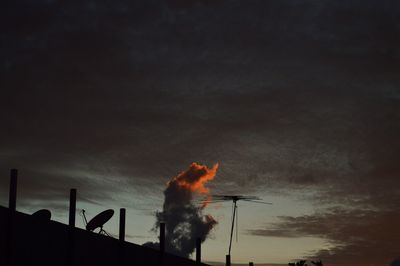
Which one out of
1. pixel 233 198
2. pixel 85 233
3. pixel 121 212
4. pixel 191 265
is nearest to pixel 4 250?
pixel 85 233

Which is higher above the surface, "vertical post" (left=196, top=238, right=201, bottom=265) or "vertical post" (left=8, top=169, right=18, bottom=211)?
"vertical post" (left=8, top=169, right=18, bottom=211)

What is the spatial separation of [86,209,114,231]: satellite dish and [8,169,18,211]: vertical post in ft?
38.1

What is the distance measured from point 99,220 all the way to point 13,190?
1198 centimetres

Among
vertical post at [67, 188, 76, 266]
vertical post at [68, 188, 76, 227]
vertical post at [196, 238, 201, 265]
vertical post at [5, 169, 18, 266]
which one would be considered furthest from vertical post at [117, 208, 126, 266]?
vertical post at [196, 238, 201, 265]

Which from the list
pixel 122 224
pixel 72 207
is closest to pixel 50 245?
pixel 72 207

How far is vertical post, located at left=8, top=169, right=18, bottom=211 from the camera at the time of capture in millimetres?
26686

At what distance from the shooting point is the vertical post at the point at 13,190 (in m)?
26.7

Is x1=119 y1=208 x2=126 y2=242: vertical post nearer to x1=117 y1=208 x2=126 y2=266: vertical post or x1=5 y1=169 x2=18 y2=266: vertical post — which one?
x1=117 y1=208 x2=126 y2=266: vertical post

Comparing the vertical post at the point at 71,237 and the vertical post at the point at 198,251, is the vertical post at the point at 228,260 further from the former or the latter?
the vertical post at the point at 71,237

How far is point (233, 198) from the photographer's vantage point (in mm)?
71375

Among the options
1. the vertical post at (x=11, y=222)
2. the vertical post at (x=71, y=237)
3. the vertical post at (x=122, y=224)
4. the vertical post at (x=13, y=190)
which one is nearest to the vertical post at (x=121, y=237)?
the vertical post at (x=122, y=224)

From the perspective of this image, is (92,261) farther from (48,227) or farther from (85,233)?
(48,227)

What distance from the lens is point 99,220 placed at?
38.4m

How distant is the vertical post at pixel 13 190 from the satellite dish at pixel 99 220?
1162cm
